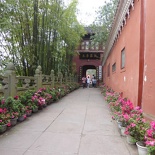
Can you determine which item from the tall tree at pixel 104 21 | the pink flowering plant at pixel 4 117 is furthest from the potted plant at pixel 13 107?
the tall tree at pixel 104 21

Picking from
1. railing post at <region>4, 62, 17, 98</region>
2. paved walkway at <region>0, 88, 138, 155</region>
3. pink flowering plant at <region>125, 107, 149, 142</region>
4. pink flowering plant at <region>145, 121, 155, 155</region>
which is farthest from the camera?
railing post at <region>4, 62, 17, 98</region>

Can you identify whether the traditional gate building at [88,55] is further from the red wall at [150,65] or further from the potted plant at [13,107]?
the red wall at [150,65]

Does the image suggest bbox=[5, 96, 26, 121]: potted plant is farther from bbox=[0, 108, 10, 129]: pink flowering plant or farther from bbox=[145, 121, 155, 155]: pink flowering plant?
bbox=[145, 121, 155, 155]: pink flowering plant

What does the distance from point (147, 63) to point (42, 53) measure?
6.22 m

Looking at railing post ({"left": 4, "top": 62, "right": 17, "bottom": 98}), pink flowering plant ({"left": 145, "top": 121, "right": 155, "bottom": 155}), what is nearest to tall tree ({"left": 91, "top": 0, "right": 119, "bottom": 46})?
railing post ({"left": 4, "top": 62, "right": 17, "bottom": 98})

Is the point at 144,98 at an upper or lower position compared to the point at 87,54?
lower

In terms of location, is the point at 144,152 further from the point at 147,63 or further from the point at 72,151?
the point at 147,63

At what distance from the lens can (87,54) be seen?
26.2m

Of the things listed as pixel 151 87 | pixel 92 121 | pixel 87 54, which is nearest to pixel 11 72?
pixel 92 121

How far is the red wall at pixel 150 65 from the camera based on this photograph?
3.50m

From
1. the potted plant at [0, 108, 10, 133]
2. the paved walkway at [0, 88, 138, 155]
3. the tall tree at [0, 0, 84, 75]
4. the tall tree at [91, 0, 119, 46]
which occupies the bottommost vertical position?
the paved walkway at [0, 88, 138, 155]

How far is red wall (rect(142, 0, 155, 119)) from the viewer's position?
3.50 m

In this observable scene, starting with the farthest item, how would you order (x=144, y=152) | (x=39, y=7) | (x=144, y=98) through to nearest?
(x=39, y=7), (x=144, y=98), (x=144, y=152)

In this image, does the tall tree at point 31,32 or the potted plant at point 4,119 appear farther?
the tall tree at point 31,32
